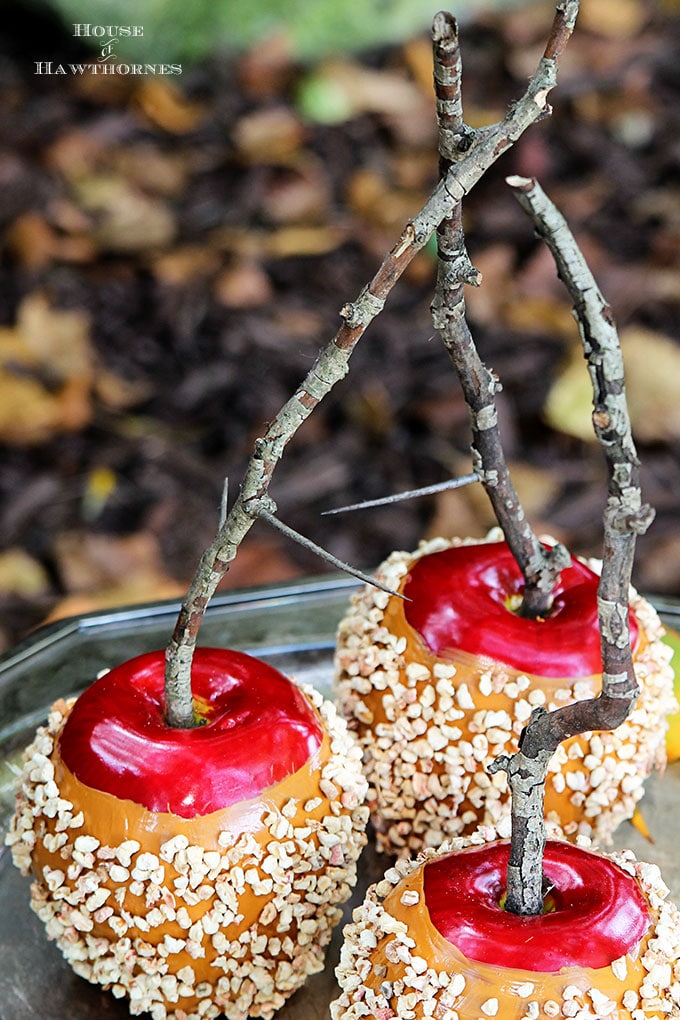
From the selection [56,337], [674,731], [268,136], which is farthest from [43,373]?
[674,731]

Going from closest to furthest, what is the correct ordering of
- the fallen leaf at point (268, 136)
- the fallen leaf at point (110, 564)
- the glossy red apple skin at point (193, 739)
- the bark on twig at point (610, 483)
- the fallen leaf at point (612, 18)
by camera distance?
1. the bark on twig at point (610, 483)
2. the glossy red apple skin at point (193, 739)
3. the fallen leaf at point (110, 564)
4. the fallen leaf at point (268, 136)
5. the fallen leaf at point (612, 18)

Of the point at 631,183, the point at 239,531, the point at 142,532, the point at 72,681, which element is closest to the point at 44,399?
the point at 142,532

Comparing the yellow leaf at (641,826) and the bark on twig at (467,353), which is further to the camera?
the yellow leaf at (641,826)

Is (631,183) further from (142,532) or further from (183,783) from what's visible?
(183,783)

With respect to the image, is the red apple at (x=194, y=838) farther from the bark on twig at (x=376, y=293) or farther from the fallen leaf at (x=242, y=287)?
the fallen leaf at (x=242, y=287)

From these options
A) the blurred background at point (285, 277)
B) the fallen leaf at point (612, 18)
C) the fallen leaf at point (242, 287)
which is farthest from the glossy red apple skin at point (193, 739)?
the fallen leaf at point (612, 18)

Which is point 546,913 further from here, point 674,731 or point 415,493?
point 674,731

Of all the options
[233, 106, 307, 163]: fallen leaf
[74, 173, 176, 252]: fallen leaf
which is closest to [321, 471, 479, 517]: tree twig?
[74, 173, 176, 252]: fallen leaf

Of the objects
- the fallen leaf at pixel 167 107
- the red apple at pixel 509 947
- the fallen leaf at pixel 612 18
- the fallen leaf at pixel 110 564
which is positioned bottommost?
the fallen leaf at pixel 110 564
